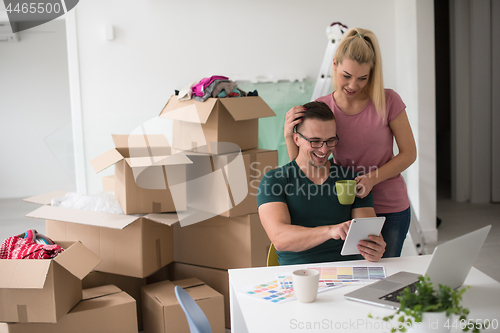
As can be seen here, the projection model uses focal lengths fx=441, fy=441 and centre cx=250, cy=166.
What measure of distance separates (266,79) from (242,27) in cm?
53

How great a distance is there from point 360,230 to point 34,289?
5.00 feet

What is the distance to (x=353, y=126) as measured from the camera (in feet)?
5.94

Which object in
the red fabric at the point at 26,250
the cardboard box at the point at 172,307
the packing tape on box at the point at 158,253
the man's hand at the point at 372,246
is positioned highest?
the man's hand at the point at 372,246

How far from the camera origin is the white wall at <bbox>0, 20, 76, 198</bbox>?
587cm

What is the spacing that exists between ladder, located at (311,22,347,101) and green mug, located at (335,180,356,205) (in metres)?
2.47

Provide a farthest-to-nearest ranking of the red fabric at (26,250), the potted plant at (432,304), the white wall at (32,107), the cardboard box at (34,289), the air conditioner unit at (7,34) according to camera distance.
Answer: the white wall at (32,107) < the air conditioner unit at (7,34) < the red fabric at (26,250) < the cardboard box at (34,289) < the potted plant at (432,304)

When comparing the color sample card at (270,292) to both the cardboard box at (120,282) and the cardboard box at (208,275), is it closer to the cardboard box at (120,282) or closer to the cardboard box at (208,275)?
the cardboard box at (208,275)

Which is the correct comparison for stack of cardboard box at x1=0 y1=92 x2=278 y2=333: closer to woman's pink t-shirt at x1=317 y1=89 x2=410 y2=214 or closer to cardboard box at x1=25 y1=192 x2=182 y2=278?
cardboard box at x1=25 y1=192 x2=182 y2=278

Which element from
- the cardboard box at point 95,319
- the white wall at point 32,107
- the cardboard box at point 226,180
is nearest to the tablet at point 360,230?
the cardboard box at point 226,180

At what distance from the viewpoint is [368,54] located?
5.59 feet

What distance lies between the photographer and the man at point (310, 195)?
63.6 inches

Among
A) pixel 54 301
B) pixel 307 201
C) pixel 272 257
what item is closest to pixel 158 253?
pixel 54 301

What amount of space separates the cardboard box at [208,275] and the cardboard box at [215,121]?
0.72 meters

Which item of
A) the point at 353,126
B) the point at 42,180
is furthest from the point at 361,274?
the point at 42,180
